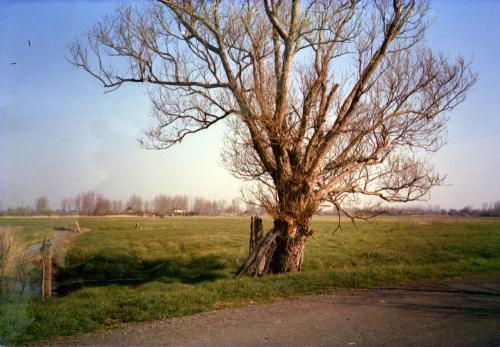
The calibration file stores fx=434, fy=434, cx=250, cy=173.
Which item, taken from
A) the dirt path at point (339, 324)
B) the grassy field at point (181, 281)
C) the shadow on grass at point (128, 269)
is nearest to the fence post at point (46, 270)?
the grassy field at point (181, 281)

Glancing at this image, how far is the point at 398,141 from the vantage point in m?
14.8

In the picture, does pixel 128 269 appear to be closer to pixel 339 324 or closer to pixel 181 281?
pixel 181 281


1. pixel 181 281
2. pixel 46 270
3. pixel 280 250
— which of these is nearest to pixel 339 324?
pixel 280 250

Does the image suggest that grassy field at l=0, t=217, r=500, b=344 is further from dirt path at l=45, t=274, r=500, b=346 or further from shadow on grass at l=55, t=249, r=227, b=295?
dirt path at l=45, t=274, r=500, b=346

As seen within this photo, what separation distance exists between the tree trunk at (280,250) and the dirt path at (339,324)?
12.9 feet

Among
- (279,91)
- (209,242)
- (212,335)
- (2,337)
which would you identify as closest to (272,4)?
(279,91)

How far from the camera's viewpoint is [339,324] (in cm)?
766

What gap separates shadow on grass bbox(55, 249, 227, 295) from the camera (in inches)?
739

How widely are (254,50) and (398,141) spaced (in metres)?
5.75

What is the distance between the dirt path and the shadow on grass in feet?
29.9

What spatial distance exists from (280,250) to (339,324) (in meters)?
6.57

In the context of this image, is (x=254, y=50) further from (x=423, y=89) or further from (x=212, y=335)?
(x=212, y=335)

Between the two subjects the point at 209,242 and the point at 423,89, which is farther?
the point at 209,242

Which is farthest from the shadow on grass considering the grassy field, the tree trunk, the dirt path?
the dirt path
